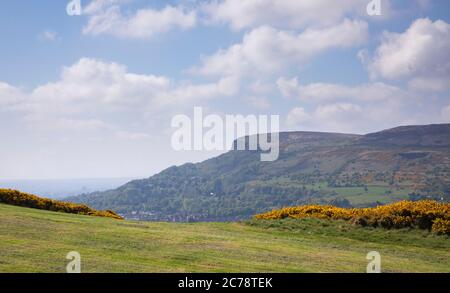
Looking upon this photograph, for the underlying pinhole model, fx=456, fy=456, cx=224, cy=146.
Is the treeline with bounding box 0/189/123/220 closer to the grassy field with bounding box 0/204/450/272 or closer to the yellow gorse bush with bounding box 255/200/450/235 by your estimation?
the grassy field with bounding box 0/204/450/272

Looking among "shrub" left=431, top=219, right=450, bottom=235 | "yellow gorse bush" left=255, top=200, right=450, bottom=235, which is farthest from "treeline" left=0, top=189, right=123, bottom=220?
"shrub" left=431, top=219, right=450, bottom=235

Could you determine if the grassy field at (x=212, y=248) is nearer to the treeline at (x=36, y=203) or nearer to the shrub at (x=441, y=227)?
the shrub at (x=441, y=227)

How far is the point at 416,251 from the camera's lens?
93.1ft

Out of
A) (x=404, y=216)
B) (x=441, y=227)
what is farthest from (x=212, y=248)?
(x=404, y=216)

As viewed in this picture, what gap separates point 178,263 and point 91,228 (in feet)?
31.0

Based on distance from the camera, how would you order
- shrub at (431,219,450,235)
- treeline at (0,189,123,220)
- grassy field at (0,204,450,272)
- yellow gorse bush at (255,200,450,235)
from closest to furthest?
grassy field at (0,204,450,272)
shrub at (431,219,450,235)
yellow gorse bush at (255,200,450,235)
treeline at (0,189,123,220)

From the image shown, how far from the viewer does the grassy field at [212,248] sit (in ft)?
59.6

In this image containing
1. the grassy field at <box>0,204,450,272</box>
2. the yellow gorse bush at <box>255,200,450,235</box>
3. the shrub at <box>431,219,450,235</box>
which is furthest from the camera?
the yellow gorse bush at <box>255,200,450,235</box>

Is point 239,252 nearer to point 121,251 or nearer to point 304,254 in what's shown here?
point 304,254

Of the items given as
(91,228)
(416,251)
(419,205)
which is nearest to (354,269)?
(416,251)

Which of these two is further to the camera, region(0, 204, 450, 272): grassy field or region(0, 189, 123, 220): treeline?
region(0, 189, 123, 220): treeline

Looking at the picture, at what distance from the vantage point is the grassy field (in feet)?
59.6

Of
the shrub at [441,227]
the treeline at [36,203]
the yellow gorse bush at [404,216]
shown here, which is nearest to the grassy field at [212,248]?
the shrub at [441,227]
